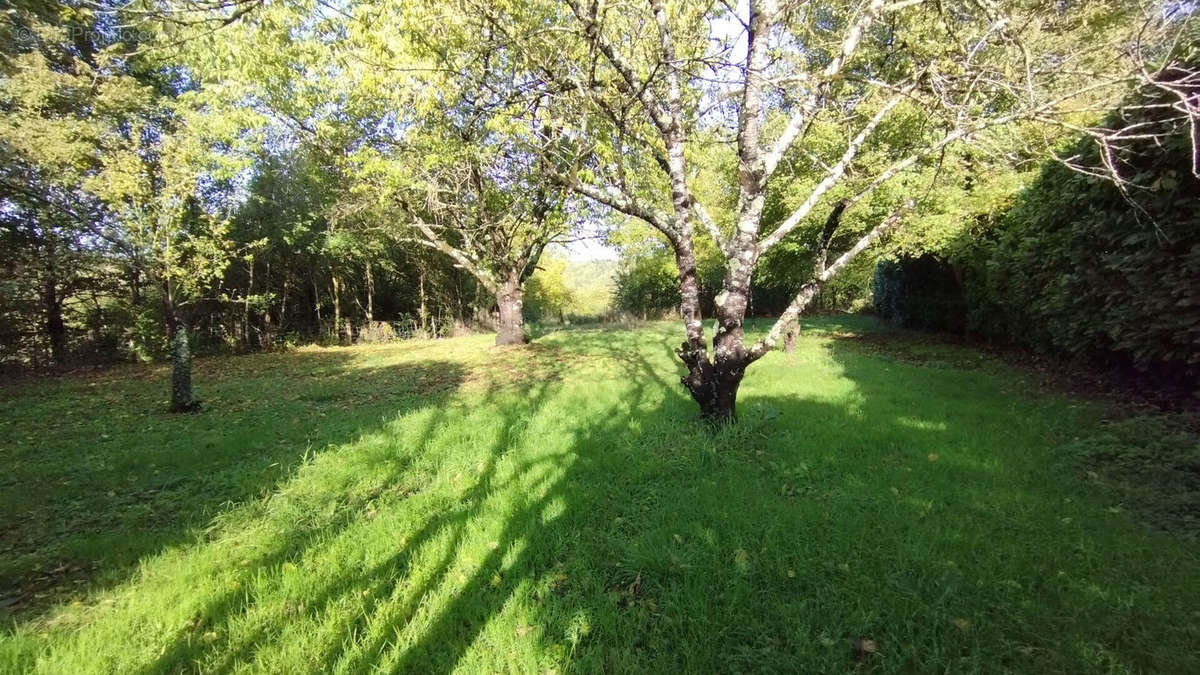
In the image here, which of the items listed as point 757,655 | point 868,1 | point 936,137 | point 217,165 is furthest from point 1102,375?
point 217,165

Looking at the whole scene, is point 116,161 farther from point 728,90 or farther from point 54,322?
point 54,322

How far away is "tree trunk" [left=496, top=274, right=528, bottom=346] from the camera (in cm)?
1439

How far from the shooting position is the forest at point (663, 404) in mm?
2568

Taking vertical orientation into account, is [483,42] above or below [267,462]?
above

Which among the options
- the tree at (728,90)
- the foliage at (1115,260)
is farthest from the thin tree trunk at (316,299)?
the foliage at (1115,260)

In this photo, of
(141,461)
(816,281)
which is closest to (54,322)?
(141,461)

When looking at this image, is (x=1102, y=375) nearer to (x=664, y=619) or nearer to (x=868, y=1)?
(x=868, y=1)

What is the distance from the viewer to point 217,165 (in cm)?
1262

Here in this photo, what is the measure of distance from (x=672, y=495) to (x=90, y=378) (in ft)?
48.0

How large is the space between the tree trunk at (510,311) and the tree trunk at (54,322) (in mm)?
11827

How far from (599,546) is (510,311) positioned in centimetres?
1173

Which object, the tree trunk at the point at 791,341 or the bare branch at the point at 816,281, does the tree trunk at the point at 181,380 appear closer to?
the bare branch at the point at 816,281

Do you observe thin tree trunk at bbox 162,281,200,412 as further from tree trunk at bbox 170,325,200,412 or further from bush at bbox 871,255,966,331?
bush at bbox 871,255,966,331

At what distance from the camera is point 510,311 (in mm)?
14484
